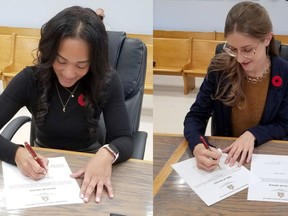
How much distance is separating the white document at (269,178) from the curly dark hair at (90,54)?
1.91 ft

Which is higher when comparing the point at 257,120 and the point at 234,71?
the point at 234,71

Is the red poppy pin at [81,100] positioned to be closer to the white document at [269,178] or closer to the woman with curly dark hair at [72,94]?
the woman with curly dark hair at [72,94]

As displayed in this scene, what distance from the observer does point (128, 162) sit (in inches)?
42.8

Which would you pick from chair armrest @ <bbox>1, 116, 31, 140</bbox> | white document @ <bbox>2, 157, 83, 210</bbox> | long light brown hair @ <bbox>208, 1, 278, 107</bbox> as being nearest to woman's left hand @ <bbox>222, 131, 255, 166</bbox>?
long light brown hair @ <bbox>208, 1, 278, 107</bbox>

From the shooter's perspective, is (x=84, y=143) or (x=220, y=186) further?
(x=84, y=143)

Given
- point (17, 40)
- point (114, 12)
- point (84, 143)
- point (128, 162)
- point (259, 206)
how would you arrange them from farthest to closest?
point (114, 12), point (17, 40), point (84, 143), point (128, 162), point (259, 206)

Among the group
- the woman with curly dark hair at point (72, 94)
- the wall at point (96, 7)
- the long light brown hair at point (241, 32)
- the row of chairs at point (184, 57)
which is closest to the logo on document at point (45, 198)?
the woman with curly dark hair at point (72, 94)

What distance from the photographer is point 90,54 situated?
1.18m

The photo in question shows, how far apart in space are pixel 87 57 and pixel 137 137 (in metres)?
0.35

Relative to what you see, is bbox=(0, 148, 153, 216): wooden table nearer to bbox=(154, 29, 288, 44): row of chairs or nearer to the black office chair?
the black office chair

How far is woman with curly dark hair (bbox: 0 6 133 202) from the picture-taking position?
44.7 inches

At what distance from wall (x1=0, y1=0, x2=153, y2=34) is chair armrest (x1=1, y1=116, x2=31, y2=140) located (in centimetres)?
268

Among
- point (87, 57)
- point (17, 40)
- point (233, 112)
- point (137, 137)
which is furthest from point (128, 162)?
point (17, 40)

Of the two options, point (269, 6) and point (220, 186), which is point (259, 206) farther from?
point (269, 6)
